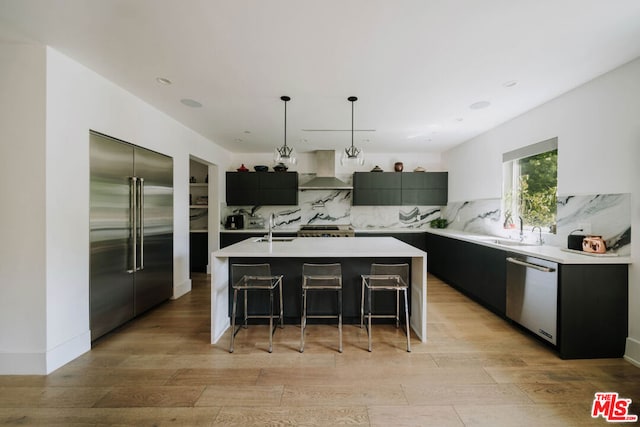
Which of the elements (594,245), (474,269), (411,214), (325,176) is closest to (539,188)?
(594,245)

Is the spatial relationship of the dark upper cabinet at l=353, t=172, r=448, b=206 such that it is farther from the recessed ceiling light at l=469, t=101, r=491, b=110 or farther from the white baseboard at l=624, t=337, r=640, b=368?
the white baseboard at l=624, t=337, r=640, b=368

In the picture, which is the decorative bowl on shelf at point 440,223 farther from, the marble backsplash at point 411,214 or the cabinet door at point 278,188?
the cabinet door at point 278,188

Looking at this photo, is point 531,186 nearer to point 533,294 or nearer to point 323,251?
point 533,294

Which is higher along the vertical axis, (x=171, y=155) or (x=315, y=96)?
(x=315, y=96)

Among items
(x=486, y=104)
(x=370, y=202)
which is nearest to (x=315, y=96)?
(x=486, y=104)

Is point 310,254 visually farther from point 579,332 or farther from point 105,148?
point 579,332

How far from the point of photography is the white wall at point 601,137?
6.90ft

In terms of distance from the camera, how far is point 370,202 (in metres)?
5.41

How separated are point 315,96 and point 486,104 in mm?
1967

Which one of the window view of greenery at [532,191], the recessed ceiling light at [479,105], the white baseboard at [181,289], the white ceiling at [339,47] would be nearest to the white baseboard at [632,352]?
the window view of greenery at [532,191]

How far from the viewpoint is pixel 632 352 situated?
2109 millimetres

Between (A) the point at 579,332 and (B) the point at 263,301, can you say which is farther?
(B) the point at 263,301

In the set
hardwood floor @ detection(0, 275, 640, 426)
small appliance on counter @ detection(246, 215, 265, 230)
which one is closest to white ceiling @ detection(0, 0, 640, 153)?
hardwood floor @ detection(0, 275, 640, 426)

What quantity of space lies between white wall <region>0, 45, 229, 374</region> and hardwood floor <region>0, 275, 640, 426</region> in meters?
0.27
